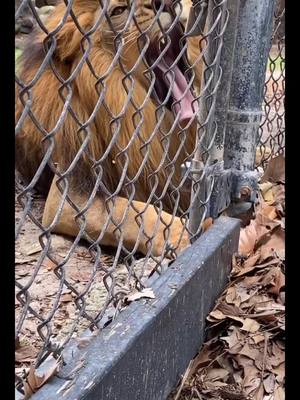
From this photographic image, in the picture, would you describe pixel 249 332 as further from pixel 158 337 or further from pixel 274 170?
pixel 274 170

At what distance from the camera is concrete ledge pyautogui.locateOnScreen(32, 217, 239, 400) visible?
1.81 meters

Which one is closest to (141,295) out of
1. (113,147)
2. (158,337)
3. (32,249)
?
(158,337)

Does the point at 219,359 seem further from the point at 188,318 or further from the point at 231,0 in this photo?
the point at 231,0

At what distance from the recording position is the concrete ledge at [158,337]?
1.81 metres

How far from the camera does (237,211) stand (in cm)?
316

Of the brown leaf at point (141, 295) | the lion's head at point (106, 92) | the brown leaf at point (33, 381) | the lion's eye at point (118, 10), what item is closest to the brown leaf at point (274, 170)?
the lion's head at point (106, 92)

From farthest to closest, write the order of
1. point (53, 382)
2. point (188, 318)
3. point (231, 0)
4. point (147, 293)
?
1. point (231, 0)
2. point (188, 318)
3. point (147, 293)
4. point (53, 382)

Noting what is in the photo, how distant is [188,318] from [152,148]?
1496 millimetres

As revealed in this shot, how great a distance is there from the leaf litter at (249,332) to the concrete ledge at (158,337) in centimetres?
6

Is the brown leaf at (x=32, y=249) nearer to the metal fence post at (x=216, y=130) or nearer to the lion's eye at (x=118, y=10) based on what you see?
the metal fence post at (x=216, y=130)

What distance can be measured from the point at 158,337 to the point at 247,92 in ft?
4.08

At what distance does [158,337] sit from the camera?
2203mm
